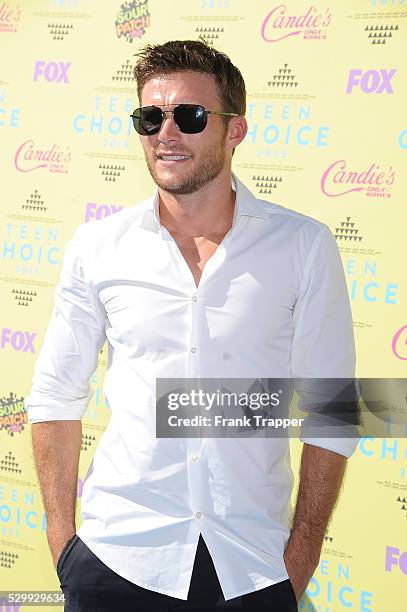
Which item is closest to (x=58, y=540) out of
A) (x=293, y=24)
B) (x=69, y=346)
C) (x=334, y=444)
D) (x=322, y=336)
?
(x=69, y=346)

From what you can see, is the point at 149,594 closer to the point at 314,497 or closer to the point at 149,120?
the point at 314,497

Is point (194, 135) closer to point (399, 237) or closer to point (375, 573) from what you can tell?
point (399, 237)

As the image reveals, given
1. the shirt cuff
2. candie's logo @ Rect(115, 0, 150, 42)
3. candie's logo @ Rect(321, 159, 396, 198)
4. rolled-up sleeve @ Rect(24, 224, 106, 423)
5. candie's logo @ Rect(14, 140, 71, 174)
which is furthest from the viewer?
candie's logo @ Rect(14, 140, 71, 174)

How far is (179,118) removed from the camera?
204 centimetres

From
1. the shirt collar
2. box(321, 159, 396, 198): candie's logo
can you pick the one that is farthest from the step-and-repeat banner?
the shirt collar

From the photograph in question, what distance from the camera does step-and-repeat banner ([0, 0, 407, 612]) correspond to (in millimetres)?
2969

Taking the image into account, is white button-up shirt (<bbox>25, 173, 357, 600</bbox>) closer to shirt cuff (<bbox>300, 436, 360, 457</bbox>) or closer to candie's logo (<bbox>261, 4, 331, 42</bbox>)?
shirt cuff (<bbox>300, 436, 360, 457</bbox>)

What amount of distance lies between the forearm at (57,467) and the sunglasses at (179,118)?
31.0 inches

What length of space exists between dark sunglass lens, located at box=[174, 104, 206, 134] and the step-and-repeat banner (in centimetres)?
109

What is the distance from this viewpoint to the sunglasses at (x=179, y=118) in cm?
204

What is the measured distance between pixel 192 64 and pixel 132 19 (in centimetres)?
135

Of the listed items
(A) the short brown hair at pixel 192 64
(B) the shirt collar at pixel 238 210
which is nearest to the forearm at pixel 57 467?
(B) the shirt collar at pixel 238 210

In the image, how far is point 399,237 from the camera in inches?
117

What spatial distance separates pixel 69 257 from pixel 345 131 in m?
1.32
